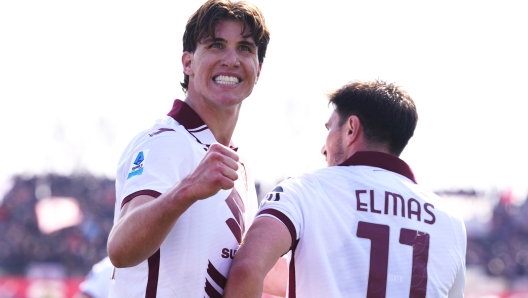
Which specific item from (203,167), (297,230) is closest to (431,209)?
(297,230)

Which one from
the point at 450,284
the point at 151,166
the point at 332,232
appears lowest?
the point at 450,284

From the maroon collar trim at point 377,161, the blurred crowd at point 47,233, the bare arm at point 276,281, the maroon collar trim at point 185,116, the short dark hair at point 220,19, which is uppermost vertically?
the short dark hair at point 220,19

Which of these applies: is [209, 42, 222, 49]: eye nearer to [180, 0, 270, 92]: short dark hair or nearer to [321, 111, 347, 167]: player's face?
[180, 0, 270, 92]: short dark hair

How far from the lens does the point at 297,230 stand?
3727 millimetres

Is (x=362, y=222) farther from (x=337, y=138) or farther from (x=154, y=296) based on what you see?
(x=154, y=296)

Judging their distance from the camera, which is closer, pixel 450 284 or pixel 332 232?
pixel 332 232

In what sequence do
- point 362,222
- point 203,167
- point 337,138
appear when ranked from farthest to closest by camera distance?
point 337,138 < point 362,222 < point 203,167

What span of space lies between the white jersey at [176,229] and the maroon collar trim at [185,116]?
0.28 ft

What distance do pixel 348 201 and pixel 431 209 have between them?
0.48m

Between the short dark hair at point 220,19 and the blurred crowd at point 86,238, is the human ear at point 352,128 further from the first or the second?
the blurred crowd at point 86,238

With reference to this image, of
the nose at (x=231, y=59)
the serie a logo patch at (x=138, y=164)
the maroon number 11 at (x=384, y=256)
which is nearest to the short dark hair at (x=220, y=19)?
the nose at (x=231, y=59)

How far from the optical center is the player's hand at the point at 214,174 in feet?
10.2

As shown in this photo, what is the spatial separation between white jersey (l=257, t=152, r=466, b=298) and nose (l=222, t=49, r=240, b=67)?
63 cm

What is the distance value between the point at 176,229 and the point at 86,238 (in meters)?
20.5
